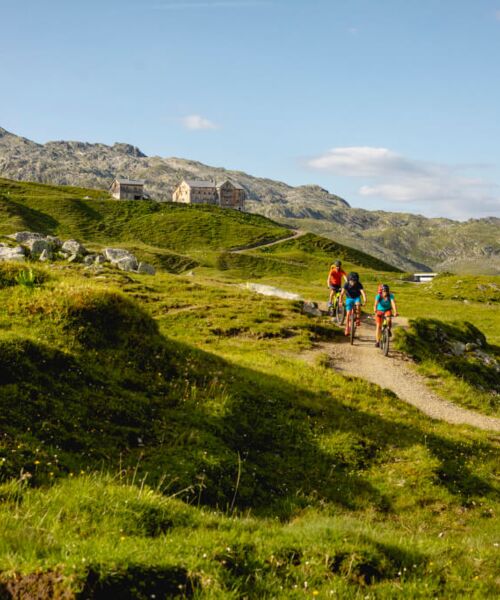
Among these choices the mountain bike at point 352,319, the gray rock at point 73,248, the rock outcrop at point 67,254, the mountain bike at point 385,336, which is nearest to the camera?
the mountain bike at point 385,336

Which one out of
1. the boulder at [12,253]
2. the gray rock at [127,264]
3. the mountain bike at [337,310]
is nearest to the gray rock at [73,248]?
the gray rock at [127,264]

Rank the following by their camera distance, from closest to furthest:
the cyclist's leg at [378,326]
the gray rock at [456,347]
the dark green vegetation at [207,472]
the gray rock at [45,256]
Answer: the dark green vegetation at [207,472] → the cyclist's leg at [378,326] → the gray rock at [456,347] → the gray rock at [45,256]

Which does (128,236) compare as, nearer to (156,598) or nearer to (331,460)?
(331,460)

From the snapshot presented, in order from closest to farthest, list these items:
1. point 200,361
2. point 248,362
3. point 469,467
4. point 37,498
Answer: point 37,498, point 469,467, point 200,361, point 248,362

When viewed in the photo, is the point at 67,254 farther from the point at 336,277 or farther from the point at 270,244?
the point at 270,244

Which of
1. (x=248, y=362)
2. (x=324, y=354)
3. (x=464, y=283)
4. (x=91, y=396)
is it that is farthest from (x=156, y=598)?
(x=464, y=283)

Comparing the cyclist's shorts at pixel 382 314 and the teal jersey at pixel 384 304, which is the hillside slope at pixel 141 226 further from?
the teal jersey at pixel 384 304

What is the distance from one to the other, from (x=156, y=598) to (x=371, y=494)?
320 inches

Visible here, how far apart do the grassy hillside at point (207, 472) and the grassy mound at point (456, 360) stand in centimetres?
513

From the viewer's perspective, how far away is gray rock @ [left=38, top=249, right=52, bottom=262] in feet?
142

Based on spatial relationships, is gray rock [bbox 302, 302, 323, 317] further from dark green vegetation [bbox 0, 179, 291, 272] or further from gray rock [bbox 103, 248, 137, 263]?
dark green vegetation [bbox 0, 179, 291, 272]

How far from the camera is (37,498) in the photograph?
320 inches

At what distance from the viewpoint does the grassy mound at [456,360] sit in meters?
25.2

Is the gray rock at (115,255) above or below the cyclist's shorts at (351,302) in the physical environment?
above
